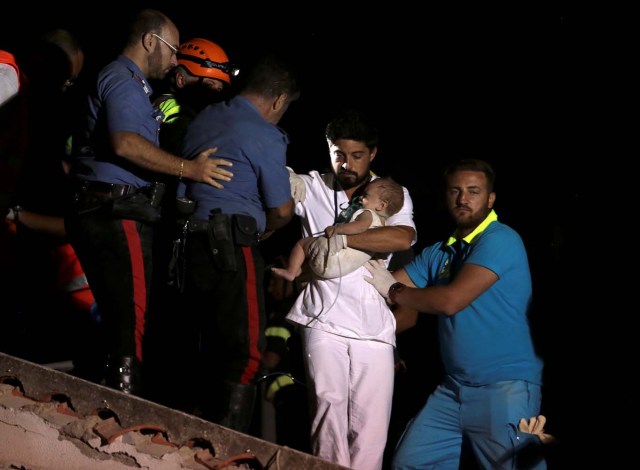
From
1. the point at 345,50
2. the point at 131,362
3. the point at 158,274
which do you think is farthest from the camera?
the point at 345,50

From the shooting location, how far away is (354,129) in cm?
418

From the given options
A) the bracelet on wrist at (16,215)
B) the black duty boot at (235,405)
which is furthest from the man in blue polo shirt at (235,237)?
the bracelet on wrist at (16,215)

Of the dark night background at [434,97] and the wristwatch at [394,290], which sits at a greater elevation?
the dark night background at [434,97]

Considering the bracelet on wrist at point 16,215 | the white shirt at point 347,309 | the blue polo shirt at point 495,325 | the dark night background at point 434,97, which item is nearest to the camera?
the white shirt at point 347,309

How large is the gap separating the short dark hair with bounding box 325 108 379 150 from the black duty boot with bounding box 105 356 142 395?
1.78 m

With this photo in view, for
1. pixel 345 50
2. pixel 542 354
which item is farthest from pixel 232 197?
pixel 345 50

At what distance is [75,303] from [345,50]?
2.86m

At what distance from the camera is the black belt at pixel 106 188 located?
11.2ft

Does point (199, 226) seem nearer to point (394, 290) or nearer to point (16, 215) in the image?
point (394, 290)

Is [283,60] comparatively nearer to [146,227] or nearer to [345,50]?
[146,227]

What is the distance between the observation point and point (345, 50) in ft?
18.5

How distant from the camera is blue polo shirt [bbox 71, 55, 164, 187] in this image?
339cm

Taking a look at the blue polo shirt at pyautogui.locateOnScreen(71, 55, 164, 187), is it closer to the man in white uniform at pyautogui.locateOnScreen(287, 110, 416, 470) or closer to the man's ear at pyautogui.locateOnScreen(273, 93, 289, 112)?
the man's ear at pyautogui.locateOnScreen(273, 93, 289, 112)

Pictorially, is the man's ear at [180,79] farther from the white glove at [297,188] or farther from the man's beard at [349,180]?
the man's beard at [349,180]
